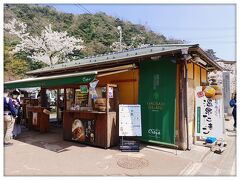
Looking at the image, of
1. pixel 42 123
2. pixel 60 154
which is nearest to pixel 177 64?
pixel 60 154

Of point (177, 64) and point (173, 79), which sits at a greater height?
point (177, 64)

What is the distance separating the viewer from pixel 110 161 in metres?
5.64

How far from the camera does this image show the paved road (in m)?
4.95

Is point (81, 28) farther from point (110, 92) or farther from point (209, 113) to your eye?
point (209, 113)

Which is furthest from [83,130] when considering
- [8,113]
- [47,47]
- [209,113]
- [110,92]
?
[47,47]

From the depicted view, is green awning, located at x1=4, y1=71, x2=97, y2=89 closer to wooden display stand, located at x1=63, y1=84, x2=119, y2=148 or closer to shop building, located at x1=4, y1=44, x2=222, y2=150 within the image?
shop building, located at x1=4, y1=44, x2=222, y2=150

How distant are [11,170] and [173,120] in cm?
475

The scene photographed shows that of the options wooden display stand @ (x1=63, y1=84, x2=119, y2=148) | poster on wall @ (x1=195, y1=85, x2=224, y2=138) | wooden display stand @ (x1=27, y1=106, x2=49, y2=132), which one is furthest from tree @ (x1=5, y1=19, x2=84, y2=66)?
poster on wall @ (x1=195, y1=85, x2=224, y2=138)

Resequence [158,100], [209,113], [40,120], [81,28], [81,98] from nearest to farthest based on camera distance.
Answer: [209,113], [158,100], [81,98], [40,120], [81,28]

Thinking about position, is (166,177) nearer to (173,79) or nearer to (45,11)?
(173,79)

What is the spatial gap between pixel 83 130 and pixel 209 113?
4.32 meters

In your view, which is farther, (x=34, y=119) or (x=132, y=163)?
(x=34, y=119)

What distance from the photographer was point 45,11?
158 ft

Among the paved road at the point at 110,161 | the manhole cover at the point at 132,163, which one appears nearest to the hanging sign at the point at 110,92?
the paved road at the point at 110,161
